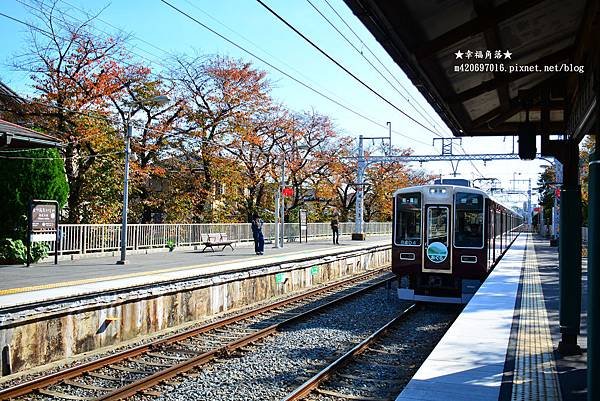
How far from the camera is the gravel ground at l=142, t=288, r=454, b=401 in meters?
6.98

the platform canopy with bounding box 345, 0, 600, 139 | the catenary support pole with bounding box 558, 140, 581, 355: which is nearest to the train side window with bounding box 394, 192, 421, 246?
the platform canopy with bounding box 345, 0, 600, 139

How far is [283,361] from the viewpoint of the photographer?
28.0ft

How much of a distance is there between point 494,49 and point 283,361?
5444 mm

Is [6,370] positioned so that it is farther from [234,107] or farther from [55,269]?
[234,107]

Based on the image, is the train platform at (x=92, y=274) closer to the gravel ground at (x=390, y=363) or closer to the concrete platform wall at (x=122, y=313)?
the concrete platform wall at (x=122, y=313)

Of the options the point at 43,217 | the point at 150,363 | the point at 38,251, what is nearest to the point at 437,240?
the point at 150,363

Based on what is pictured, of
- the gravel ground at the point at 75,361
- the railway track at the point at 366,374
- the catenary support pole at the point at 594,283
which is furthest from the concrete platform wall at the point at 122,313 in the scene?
the catenary support pole at the point at 594,283

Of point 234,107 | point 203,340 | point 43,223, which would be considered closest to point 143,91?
point 234,107

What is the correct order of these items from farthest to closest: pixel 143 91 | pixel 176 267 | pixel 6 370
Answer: pixel 143 91
pixel 176 267
pixel 6 370

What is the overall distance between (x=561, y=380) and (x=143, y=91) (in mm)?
21950

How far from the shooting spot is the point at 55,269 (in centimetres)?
1509

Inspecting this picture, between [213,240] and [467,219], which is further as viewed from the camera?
[213,240]

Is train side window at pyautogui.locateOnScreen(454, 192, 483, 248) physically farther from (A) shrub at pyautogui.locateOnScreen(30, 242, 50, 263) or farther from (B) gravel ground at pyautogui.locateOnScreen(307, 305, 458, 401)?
(A) shrub at pyautogui.locateOnScreen(30, 242, 50, 263)

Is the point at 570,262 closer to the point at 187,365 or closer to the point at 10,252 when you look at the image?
the point at 187,365
